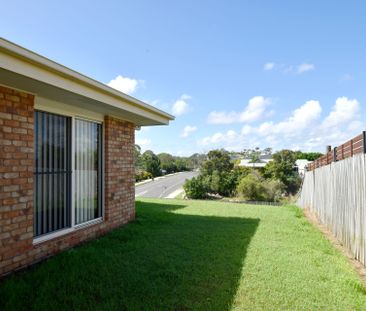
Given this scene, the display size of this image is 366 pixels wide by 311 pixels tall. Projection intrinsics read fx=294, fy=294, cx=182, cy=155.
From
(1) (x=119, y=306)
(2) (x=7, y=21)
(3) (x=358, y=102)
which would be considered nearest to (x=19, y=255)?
(1) (x=119, y=306)

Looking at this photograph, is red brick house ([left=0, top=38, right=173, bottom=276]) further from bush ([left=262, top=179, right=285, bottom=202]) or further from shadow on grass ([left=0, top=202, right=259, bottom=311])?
bush ([left=262, top=179, right=285, bottom=202])

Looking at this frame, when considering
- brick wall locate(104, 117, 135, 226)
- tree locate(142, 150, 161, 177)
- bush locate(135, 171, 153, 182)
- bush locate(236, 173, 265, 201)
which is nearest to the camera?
brick wall locate(104, 117, 135, 226)

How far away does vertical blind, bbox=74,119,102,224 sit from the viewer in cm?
571

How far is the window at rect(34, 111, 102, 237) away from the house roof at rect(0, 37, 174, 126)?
0.51 metres

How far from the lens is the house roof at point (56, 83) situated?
3211mm

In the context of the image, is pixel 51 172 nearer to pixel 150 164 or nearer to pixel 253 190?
pixel 253 190

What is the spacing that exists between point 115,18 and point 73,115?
5389mm

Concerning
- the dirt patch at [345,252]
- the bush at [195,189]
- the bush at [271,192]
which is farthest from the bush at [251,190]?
the dirt patch at [345,252]

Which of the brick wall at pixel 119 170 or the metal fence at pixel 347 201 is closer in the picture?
the metal fence at pixel 347 201

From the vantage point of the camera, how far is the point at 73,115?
5477 mm

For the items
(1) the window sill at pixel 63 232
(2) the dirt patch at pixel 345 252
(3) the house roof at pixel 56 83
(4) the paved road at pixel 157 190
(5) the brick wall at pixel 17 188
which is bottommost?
(4) the paved road at pixel 157 190

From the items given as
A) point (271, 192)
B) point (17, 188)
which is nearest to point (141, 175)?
point (271, 192)

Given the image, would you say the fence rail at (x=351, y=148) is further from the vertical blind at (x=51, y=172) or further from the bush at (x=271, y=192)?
the bush at (x=271, y=192)

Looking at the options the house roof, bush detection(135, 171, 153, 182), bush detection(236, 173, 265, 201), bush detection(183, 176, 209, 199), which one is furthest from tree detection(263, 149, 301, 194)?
the house roof
